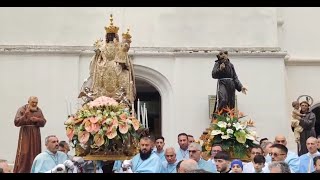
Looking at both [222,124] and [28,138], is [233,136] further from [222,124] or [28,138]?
[28,138]

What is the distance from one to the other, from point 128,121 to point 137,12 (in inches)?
337

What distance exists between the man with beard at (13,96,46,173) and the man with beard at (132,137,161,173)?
2503 mm

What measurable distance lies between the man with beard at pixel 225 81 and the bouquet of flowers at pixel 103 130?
451cm

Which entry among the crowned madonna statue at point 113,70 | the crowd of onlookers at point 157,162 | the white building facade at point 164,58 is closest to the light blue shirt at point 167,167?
the crowd of onlookers at point 157,162

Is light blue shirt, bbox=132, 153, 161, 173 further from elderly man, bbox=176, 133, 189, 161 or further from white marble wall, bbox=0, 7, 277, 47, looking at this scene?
white marble wall, bbox=0, 7, 277, 47

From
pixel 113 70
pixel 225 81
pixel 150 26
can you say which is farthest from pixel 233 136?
pixel 150 26

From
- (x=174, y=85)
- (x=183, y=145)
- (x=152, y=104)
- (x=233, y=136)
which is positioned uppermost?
(x=174, y=85)

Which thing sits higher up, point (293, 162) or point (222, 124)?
point (222, 124)

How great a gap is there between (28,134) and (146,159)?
9.20 ft

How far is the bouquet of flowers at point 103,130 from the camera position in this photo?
5977mm

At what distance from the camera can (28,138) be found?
8188mm
